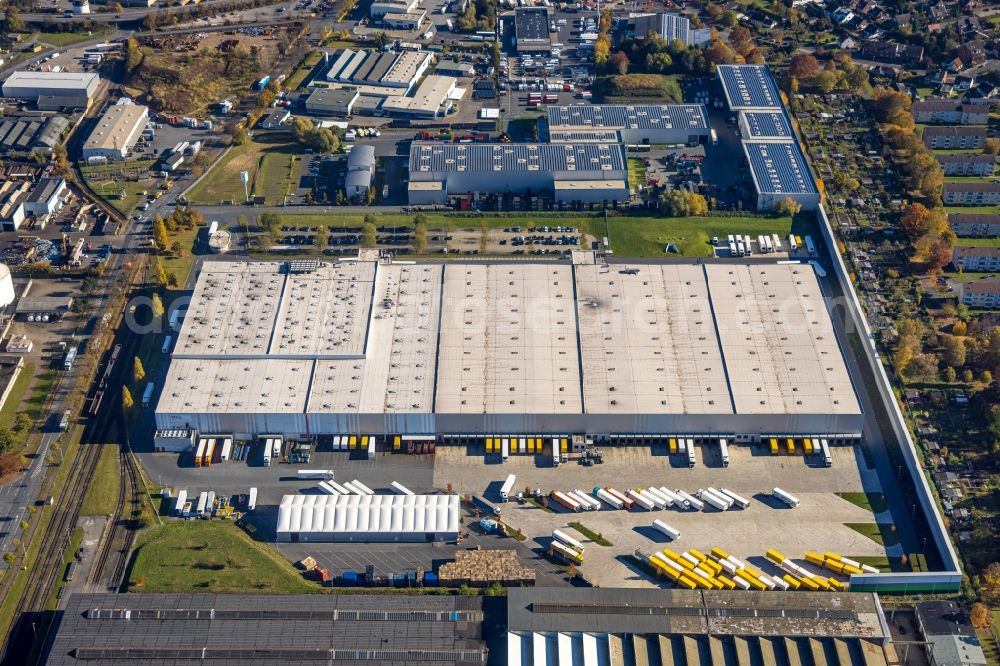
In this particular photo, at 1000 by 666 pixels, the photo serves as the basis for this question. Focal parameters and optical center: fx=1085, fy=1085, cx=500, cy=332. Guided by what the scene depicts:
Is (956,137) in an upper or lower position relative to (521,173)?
upper

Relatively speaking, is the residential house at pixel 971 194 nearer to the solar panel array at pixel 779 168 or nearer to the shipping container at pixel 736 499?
the solar panel array at pixel 779 168

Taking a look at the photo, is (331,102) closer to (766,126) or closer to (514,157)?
(514,157)

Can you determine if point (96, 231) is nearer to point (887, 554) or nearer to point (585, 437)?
point (585, 437)

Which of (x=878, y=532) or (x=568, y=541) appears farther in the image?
(x=878, y=532)

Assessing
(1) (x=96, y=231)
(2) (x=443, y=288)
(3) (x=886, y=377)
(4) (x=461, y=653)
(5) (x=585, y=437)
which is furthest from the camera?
(1) (x=96, y=231)

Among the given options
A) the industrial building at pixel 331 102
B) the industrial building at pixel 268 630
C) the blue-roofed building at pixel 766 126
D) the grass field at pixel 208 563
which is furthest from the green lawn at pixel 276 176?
the industrial building at pixel 268 630

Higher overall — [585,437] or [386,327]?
[386,327]

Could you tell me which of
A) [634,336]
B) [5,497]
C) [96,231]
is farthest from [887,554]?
[96,231]

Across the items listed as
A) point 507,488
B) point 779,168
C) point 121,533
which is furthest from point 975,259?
point 121,533
